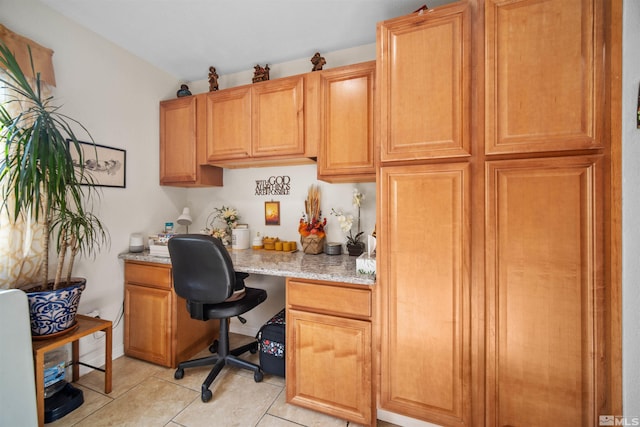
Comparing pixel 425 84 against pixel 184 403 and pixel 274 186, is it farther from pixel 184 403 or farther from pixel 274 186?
pixel 184 403

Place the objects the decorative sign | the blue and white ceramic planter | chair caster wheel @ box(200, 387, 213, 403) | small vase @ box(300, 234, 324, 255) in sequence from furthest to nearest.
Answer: the decorative sign → small vase @ box(300, 234, 324, 255) → chair caster wheel @ box(200, 387, 213, 403) → the blue and white ceramic planter

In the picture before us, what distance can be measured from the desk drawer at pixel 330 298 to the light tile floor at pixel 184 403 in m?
0.67

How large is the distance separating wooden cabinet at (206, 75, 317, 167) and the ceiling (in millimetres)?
349

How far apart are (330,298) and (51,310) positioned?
157 cm

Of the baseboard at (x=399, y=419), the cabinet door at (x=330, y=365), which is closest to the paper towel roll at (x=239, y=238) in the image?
the cabinet door at (x=330, y=365)

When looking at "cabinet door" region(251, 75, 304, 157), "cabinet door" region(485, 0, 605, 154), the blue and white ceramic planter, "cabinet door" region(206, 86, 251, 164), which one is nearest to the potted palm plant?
the blue and white ceramic planter

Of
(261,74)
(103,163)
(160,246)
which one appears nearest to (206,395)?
(160,246)

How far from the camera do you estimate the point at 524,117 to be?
47.1 inches

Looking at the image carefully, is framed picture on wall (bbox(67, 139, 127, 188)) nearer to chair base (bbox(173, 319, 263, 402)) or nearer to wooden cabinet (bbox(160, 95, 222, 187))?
wooden cabinet (bbox(160, 95, 222, 187))

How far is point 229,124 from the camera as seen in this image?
221cm

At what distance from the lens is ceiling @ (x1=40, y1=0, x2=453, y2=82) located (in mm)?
1712

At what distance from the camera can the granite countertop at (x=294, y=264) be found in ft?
4.89

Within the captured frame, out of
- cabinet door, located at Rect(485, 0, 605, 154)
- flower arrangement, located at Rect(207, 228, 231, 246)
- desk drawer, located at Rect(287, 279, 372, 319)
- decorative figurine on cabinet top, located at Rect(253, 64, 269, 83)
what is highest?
decorative figurine on cabinet top, located at Rect(253, 64, 269, 83)

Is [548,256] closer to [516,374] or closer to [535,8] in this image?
[516,374]
